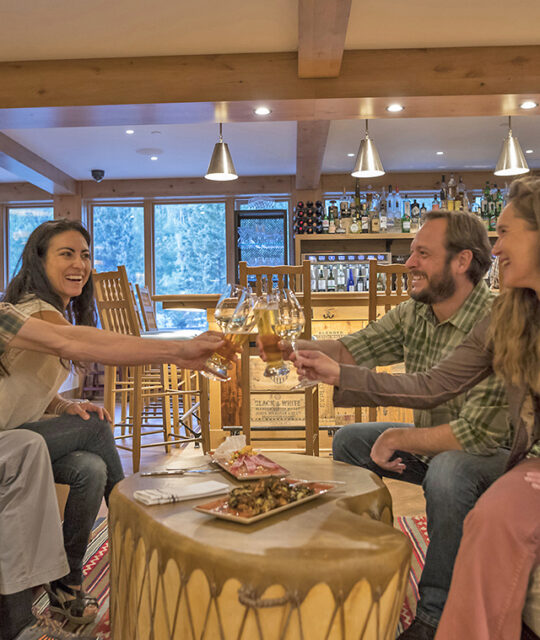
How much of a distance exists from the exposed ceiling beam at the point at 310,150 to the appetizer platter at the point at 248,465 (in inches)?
141

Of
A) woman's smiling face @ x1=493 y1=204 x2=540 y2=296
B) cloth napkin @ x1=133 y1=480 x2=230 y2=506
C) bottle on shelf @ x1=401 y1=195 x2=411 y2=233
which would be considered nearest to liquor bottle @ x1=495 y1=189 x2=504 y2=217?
bottle on shelf @ x1=401 y1=195 x2=411 y2=233

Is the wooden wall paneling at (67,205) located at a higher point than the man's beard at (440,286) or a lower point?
higher

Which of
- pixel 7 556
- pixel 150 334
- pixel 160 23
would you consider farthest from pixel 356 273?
pixel 7 556

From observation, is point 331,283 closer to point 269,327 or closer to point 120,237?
point 120,237

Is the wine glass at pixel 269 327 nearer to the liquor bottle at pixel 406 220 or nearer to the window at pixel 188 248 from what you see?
the liquor bottle at pixel 406 220

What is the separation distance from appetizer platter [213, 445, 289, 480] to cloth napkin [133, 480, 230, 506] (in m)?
0.11

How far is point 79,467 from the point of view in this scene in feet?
6.35

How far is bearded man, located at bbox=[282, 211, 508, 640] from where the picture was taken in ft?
5.04

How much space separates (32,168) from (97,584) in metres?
5.14

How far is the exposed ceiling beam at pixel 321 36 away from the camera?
3.01 m

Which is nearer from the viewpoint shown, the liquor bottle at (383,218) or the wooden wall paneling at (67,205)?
the liquor bottle at (383,218)

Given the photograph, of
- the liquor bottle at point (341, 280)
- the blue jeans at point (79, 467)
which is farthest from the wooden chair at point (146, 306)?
the blue jeans at point (79, 467)

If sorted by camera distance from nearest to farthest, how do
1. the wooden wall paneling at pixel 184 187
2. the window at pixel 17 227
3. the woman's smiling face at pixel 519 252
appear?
the woman's smiling face at pixel 519 252
the wooden wall paneling at pixel 184 187
the window at pixel 17 227

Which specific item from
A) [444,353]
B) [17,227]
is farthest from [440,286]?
[17,227]
